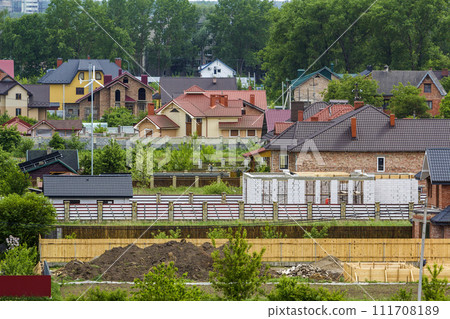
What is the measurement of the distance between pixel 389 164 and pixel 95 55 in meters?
109

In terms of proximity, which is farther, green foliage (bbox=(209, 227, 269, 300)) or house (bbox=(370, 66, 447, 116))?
house (bbox=(370, 66, 447, 116))

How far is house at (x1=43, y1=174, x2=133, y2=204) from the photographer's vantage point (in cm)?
5447

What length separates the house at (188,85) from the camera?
392ft

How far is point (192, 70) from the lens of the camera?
623 ft

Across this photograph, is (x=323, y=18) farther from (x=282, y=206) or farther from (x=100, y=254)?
(x=100, y=254)

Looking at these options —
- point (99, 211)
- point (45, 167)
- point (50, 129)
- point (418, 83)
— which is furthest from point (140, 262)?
point (418, 83)

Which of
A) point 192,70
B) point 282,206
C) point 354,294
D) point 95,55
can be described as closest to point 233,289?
point 354,294

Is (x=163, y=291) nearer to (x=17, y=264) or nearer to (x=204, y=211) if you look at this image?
(x=17, y=264)

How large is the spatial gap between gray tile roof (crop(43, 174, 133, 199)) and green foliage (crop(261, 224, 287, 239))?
26.4 feet

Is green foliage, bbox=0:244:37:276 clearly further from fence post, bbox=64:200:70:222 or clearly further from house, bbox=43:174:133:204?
house, bbox=43:174:133:204

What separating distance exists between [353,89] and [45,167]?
128ft

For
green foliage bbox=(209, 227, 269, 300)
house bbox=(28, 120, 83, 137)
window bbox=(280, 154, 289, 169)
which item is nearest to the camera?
green foliage bbox=(209, 227, 269, 300)

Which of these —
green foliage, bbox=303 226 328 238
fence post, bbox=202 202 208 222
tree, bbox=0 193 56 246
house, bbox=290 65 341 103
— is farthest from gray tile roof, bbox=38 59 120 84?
tree, bbox=0 193 56 246

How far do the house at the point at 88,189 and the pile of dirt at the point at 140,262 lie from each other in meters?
10.3
